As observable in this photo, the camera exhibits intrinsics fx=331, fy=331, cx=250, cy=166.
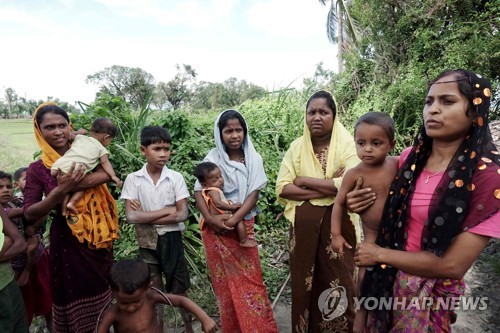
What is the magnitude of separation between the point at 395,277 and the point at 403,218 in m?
0.27

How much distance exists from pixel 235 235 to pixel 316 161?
0.81 m

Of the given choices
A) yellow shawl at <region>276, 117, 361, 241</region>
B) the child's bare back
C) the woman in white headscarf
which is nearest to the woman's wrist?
yellow shawl at <region>276, 117, 361, 241</region>

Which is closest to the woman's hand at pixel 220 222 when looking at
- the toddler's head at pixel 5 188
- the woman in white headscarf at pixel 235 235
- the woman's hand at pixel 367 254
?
the woman in white headscarf at pixel 235 235

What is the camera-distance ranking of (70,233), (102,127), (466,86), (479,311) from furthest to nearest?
(479,311) → (102,127) → (70,233) → (466,86)

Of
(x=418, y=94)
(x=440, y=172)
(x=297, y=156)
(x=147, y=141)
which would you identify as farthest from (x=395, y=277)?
(x=418, y=94)

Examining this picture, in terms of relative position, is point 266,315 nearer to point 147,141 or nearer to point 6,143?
point 147,141

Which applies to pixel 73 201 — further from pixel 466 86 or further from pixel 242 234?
pixel 466 86

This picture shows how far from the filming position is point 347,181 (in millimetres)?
1802

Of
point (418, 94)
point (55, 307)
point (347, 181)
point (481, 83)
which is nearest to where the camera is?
point (481, 83)

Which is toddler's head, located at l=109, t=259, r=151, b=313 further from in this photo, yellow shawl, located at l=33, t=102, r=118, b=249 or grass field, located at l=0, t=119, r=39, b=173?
grass field, located at l=0, t=119, r=39, b=173

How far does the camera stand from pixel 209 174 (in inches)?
94.4

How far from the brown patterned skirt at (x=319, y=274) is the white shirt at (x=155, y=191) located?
36.8 inches

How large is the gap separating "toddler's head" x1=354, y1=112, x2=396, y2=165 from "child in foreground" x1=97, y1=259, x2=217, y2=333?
3.93ft

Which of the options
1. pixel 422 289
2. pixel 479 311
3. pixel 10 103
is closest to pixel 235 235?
pixel 422 289
